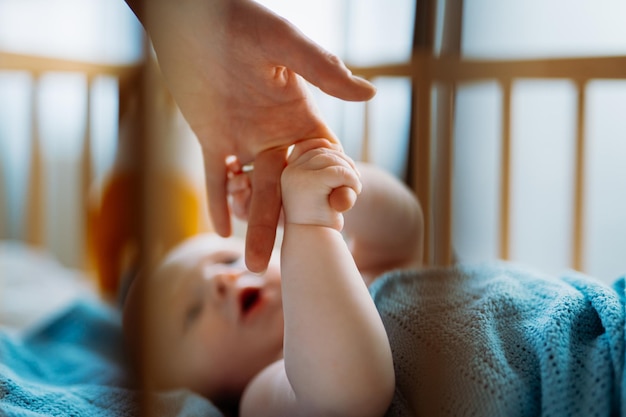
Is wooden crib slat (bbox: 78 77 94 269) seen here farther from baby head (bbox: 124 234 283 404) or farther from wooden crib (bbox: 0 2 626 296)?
baby head (bbox: 124 234 283 404)

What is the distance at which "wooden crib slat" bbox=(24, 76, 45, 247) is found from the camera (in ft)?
4.56

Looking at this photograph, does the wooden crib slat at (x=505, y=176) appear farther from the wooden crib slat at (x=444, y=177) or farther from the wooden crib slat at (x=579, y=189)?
the wooden crib slat at (x=444, y=177)

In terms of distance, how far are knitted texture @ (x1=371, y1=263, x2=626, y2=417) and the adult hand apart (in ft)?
0.48

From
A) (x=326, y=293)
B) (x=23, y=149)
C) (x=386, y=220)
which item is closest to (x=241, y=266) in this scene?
(x=386, y=220)

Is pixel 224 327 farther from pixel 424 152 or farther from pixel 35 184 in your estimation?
→ pixel 35 184

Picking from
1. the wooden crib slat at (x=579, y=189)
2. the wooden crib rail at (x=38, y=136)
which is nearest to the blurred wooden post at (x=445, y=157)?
the wooden crib slat at (x=579, y=189)

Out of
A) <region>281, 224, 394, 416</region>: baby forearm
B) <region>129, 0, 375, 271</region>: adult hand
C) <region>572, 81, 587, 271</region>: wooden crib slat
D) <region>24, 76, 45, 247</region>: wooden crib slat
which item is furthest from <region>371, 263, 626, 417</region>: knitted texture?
<region>24, 76, 45, 247</region>: wooden crib slat

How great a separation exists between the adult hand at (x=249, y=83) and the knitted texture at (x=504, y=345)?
147mm

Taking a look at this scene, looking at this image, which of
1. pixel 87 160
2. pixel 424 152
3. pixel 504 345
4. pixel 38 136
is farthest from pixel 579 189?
pixel 38 136

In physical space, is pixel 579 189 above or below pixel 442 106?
below

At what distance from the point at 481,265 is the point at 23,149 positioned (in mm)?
1224

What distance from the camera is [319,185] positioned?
0.48 meters

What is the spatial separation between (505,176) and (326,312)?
1.62 ft

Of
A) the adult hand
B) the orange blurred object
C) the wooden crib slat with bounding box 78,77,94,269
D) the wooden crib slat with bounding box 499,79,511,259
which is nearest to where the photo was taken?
the orange blurred object
